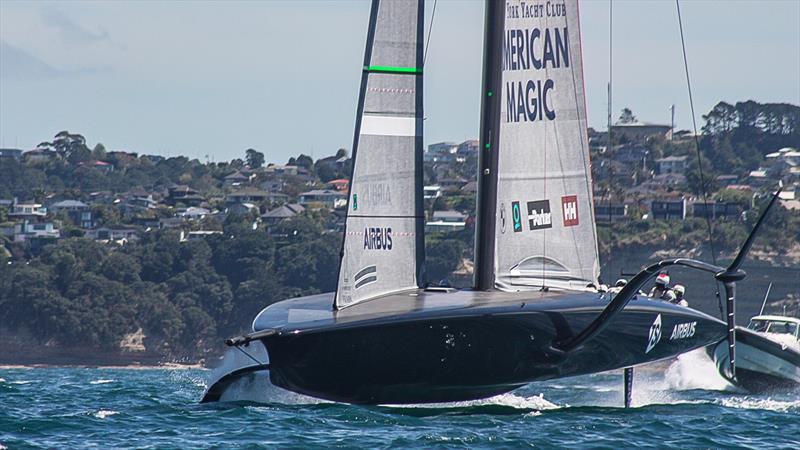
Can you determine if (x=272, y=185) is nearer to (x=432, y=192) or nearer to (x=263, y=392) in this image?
(x=432, y=192)

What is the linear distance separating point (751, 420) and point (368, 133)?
5.11m

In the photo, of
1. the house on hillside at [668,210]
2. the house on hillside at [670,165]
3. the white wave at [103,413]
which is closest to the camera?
the white wave at [103,413]

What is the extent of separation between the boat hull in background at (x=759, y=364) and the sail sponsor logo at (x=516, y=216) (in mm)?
4695

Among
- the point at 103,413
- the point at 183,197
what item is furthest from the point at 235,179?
the point at 103,413

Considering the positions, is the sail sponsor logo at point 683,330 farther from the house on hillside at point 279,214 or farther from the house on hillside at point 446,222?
the house on hillside at point 279,214

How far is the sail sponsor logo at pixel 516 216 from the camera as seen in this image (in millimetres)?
17062

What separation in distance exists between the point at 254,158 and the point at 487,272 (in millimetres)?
108564

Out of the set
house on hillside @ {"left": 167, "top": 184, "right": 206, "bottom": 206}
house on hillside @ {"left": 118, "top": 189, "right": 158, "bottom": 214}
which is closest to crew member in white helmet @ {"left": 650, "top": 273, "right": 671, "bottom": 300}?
house on hillside @ {"left": 118, "top": 189, "right": 158, "bottom": 214}

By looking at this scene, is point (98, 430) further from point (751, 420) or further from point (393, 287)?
point (751, 420)

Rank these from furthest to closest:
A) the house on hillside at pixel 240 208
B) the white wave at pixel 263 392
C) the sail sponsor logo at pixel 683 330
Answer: the house on hillside at pixel 240 208 < the sail sponsor logo at pixel 683 330 < the white wave at pixel 263 392

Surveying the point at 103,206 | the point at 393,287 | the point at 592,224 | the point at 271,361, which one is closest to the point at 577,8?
the point at 592,224

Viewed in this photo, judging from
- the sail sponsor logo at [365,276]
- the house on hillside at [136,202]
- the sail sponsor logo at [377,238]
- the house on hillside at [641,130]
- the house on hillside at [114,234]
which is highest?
the house on hillside at [641,130]

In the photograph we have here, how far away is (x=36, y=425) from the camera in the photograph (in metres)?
14.3

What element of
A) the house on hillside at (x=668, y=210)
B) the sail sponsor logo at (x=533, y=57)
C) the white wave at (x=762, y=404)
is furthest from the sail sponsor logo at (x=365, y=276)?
the house on hillside at (x=668, y=210)
